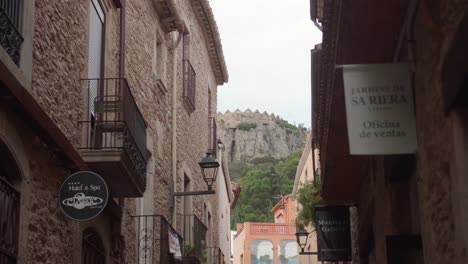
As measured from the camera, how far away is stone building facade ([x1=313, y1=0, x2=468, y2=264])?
4.78m

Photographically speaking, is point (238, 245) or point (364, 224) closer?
point (364, 224)

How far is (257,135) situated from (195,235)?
127m

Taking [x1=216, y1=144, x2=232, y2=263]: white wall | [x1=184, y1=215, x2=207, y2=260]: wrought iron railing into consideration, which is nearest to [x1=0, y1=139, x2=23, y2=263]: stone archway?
[x1=184, y1=215, x2=207, y2=260]: wrought iron railing

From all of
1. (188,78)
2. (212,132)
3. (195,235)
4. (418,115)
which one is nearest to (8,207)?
(418,115)

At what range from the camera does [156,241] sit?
1477cm

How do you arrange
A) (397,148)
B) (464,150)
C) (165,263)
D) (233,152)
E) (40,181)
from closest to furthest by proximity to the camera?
1. (464,150)
2. (397,148)
3. (40,181)
4. (165,263)
5. (233,152)

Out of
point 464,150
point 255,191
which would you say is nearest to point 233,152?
point 255,191

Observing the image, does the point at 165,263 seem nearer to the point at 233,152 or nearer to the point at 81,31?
the point at 81,31

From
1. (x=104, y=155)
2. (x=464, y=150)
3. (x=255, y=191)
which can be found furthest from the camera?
(x=255, y=191)

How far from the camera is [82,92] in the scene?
10.3 m

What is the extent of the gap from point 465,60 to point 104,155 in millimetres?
6410

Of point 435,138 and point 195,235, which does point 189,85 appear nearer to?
point 195,235

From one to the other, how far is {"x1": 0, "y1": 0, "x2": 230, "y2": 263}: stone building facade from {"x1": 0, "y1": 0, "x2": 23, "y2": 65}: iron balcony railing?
0.7 inches

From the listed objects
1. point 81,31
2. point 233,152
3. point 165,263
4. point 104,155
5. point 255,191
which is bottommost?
point 165,263
